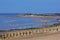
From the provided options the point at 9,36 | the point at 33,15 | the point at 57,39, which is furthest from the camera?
the point at 33,15

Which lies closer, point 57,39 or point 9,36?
point 57,39

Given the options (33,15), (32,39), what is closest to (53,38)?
(32,39)

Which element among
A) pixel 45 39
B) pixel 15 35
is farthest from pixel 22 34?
pixel 45 39

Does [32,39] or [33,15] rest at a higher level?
[32,39]

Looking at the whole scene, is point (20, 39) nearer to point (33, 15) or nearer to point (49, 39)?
point (49, 39)

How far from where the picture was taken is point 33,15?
84125 millimetres

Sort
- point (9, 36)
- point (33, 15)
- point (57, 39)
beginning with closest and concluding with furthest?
point (57, 39), point (9, 36), point (33, 15)

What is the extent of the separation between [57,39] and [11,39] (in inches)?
120

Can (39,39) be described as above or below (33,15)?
above

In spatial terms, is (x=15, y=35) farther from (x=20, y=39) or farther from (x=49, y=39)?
(x=49, y=39)

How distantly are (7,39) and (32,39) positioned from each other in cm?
172

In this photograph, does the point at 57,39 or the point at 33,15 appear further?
the point at 33,15

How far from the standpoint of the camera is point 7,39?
548 inches

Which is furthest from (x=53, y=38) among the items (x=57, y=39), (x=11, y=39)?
(x=11, y=39)
